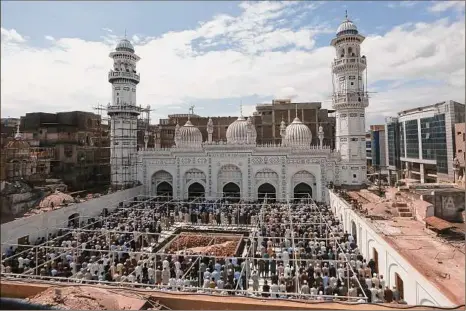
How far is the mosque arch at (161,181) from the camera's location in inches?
1111

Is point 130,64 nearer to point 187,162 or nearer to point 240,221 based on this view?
point 187,162

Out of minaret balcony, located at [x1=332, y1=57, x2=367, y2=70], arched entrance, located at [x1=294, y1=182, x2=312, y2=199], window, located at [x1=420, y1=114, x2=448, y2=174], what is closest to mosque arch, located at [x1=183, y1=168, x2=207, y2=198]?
arched entrance, located at [x1=294, y1=182, x2=312, y2=199]

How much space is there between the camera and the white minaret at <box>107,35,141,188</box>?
1096 inches

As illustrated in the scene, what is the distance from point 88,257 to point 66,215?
6.32 m

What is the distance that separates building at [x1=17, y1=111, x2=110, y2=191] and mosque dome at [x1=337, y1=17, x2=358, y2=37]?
22778 millimetres

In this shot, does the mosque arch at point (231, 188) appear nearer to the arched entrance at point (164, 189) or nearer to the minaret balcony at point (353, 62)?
the arched entrance at point (164, 189)

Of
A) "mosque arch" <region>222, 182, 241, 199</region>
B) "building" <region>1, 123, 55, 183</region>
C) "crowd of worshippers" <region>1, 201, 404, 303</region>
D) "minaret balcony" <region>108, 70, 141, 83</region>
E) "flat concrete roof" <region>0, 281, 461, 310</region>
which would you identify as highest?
"minaret balcony" <region>108, 70, 141, 83</region>

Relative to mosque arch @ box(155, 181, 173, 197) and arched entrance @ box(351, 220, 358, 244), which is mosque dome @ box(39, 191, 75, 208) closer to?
mosque arch @ box(155, 181, 173, 197)

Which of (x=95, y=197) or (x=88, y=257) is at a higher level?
(x=95, y=197)

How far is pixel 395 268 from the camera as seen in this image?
9688mm

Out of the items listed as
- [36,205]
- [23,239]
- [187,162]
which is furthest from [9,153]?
[187,162]

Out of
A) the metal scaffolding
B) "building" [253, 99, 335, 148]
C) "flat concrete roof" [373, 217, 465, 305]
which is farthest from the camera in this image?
"building" [253, 99, 335, 148]

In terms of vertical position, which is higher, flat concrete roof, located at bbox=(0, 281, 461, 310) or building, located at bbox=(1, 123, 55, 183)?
building, located at bbox=(1, 123, 55, 183)

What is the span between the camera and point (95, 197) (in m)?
21.8
